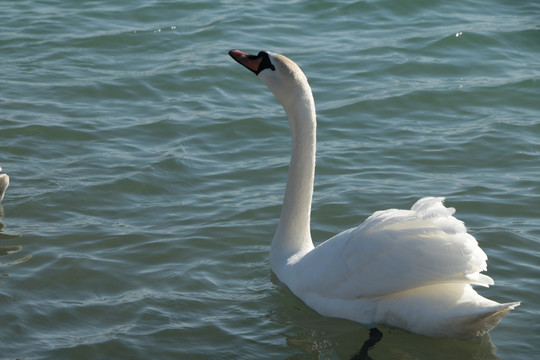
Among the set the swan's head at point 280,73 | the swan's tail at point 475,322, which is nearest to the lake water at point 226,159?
the swan's tail at point 475,322

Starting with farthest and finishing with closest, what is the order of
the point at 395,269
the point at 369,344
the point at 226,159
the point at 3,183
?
Answer: 1. the point at 226,159
2. the point at 3,183
3. the point at 369,344
4. the point at 395,269

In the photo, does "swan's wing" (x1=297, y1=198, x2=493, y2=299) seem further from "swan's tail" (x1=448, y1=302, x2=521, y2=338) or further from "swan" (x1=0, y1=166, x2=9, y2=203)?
"swan" (x1=0, y1=166, x2=9, y2=203)

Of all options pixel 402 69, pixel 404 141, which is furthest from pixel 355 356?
pixel 402 69

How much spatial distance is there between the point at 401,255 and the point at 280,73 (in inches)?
57.2

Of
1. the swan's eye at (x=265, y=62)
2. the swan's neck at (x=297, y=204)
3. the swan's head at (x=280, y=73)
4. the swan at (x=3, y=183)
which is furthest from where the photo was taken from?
the swan at (x=3, y=183)

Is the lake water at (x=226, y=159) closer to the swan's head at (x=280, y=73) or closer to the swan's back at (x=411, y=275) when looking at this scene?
the swan's back at (x=411, y=275)

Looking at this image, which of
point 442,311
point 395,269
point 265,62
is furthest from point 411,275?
point 265,62

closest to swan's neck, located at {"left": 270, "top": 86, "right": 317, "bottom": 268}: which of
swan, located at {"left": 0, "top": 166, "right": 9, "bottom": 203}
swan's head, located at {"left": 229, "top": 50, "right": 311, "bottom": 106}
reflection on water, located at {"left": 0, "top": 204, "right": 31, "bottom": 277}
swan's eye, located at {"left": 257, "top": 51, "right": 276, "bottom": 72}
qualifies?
swan's head, located at {"left": 229, "top": 50, "right": 311, "bottom": 106}

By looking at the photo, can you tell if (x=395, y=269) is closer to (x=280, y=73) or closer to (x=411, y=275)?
(x=411, y=275)

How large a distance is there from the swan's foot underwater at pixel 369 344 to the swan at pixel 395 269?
0.07 meters

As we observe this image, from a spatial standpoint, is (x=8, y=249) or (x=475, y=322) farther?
(x=8, y=249)

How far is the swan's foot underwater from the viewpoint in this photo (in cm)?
538

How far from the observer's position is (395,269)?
204 inches

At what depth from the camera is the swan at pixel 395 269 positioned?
5012 mm
